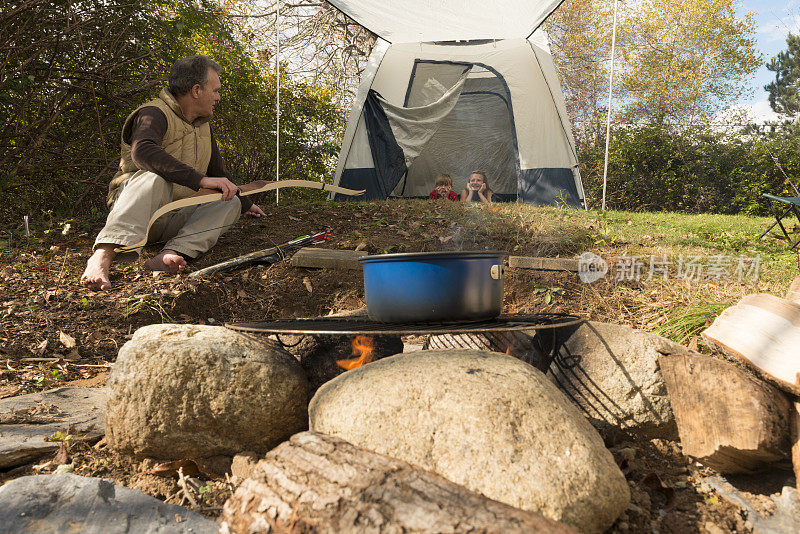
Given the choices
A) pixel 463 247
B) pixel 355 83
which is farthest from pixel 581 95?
pixel 463 247

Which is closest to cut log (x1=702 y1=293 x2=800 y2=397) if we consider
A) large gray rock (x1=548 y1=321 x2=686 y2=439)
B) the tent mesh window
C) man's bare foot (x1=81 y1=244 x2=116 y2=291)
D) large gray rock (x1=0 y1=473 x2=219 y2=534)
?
large gray rock (x1=548 y1=321 x2=686 y2=439)

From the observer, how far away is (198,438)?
5.74 feet

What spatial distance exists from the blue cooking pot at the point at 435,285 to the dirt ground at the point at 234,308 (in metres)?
0.73

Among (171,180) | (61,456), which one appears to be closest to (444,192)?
(171,180)

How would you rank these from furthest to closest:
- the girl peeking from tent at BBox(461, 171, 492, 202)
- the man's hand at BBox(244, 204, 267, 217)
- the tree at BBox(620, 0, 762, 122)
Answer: the tree at BBox(620, 0, 762, 122), the girl peeking from tent at BBox(461, 171, 492, 202), the man's hand at BBox(244, 204, 267, 217)

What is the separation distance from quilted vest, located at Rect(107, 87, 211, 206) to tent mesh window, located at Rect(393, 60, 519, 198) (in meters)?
4.69

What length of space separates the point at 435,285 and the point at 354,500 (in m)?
0.88

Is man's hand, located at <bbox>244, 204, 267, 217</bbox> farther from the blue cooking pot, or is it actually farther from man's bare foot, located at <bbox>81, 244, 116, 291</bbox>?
the blue cooking pot

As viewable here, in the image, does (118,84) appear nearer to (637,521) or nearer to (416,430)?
(416,430)

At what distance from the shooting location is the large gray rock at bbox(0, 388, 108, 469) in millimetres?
1671

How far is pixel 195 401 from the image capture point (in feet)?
5.71

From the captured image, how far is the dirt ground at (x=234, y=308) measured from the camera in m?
1.56

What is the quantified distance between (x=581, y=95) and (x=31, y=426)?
20262mm

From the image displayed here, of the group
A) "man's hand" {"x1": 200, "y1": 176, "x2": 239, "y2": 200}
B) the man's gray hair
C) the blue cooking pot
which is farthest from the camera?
the man's gray hair
